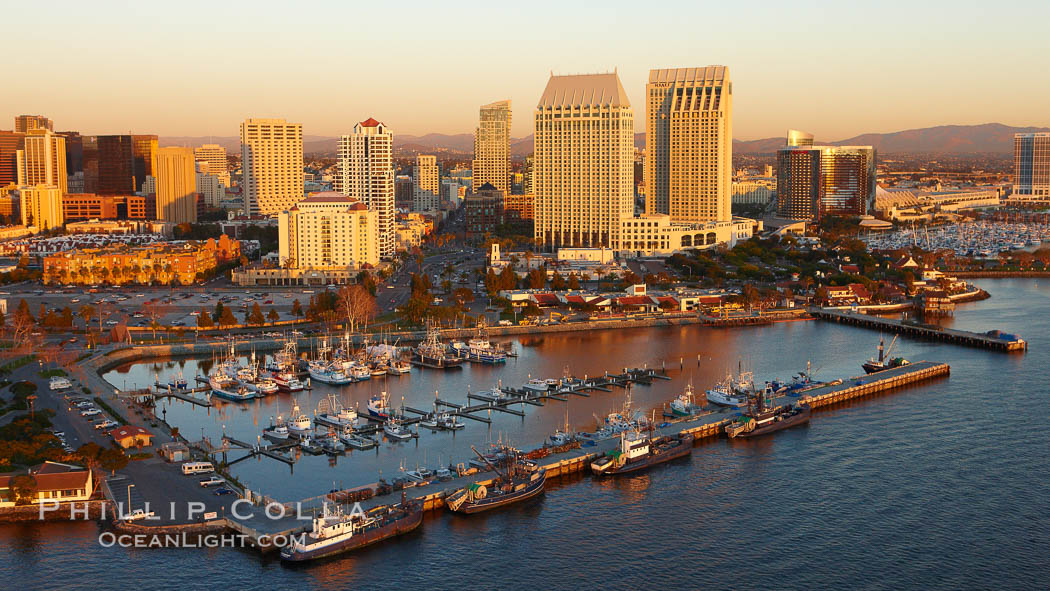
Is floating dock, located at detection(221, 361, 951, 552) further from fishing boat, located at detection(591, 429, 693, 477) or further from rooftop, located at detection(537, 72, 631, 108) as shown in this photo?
rooftop, located at detection(537, 72, 631, 108)

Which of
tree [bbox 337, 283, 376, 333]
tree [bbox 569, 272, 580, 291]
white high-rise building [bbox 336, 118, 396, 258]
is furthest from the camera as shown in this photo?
white high-rise building [bbox 336, 118, 396, 258]

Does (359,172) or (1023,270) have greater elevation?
(359,172)

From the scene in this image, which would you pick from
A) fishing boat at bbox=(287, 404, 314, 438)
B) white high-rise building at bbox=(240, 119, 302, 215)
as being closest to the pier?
fishing boat at bbox=(287, 404, 314, 438)

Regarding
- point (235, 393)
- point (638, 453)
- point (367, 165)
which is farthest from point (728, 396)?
point (367, 165)

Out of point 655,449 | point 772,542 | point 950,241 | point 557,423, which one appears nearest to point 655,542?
point 772,542

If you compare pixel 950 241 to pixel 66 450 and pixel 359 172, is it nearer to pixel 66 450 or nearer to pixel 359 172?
pixel 359 172

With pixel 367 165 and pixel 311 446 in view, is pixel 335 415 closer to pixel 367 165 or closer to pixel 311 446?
pixel 311 446
